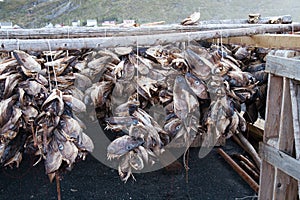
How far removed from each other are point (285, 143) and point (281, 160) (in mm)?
105

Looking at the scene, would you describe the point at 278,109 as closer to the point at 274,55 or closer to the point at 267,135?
the point at 267,135

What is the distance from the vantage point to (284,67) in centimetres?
175

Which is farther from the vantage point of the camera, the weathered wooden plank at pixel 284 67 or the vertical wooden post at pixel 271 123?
the vertical wooden post at pixel 271 123

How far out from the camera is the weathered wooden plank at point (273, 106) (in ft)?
6.20

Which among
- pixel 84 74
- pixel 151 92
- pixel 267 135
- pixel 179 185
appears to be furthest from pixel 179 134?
pixel 179 185

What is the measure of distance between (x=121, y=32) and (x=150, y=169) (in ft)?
5.00

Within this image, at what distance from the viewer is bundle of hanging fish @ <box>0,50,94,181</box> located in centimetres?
166

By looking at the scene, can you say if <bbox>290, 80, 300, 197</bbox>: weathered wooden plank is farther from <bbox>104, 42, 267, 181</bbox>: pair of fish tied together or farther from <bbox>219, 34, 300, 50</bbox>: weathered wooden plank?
<bbox>219, 34, 300, 50</bbox>: weathered wooden plank

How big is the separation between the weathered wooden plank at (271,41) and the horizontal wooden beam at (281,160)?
74 cm

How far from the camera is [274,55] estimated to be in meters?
1.88

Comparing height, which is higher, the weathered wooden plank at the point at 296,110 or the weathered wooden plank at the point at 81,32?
the weathered wooden plank at the point at 81,32

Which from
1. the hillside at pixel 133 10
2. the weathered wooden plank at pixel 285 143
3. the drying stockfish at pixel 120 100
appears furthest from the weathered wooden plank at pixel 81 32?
the hillside at pixel 133 10

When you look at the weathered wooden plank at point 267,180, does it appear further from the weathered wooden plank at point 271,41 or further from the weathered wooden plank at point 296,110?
the weathered wooden plank at point 271,41

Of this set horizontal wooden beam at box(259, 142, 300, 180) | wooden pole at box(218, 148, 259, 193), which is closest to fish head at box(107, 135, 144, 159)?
horizontal wooden beam at box(259, 142, 300, 180)
